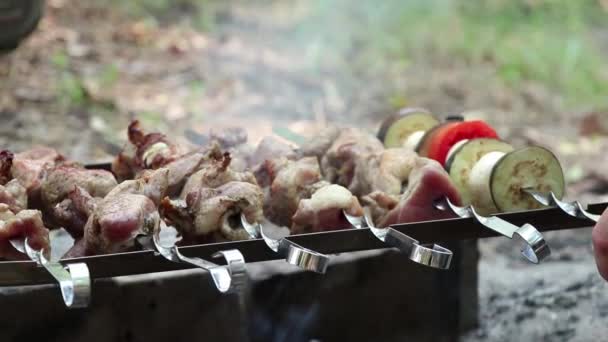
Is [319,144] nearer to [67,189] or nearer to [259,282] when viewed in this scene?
[259,282]

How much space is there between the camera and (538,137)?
8.15m

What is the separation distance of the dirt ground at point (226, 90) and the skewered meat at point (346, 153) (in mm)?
2308

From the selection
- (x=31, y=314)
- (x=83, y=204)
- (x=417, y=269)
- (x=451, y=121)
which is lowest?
(x=31, y=314)

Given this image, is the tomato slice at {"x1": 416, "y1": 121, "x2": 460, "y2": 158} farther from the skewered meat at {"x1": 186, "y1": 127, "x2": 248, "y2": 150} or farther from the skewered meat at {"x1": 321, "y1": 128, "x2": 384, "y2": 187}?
the skewered meat at {"x1": 186, "y1": 127, "x2": 248, "y2": 150}

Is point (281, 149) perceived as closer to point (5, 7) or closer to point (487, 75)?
point (5, 7)

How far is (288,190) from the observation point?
10.3 feet

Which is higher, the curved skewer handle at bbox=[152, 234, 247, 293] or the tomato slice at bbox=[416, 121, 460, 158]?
the tomato slice at bbox=[416, 121, 460, 158]

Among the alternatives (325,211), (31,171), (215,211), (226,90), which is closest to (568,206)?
(325,211)

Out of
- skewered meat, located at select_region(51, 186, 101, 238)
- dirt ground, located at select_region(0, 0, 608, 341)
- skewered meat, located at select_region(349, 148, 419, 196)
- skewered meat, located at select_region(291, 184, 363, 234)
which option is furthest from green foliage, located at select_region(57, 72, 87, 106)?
skewered meat, located at select_region(291, 184, 363, 234)

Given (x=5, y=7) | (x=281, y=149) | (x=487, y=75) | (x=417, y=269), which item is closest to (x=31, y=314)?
(x=281, y=149)

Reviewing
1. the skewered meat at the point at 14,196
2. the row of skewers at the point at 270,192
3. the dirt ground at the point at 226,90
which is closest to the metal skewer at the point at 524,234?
the row of skewers at the point at 270,192

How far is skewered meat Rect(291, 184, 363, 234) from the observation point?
115 inches

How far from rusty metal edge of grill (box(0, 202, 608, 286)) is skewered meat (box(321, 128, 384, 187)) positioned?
721 mm

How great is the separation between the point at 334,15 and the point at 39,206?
832 cm
